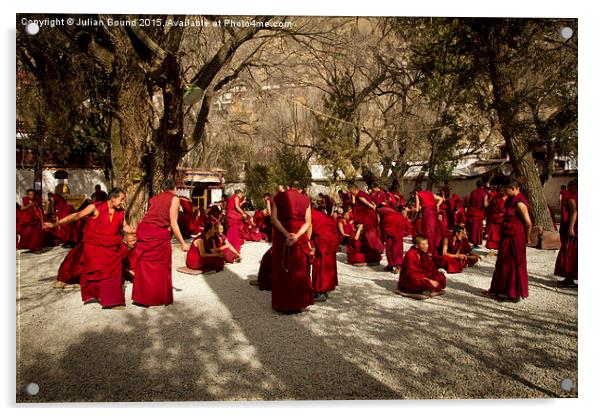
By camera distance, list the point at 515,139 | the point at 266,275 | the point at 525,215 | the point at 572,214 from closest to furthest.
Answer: the point at 525,215 < the point at 572,214 < the point at 266,275 < the point at 515,139

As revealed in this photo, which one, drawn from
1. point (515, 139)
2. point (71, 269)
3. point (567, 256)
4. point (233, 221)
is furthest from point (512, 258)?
point (71, 269)

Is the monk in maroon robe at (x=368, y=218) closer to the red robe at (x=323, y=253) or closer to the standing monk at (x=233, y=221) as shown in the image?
the red robe at (x=323, y=253)

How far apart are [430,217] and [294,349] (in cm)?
518

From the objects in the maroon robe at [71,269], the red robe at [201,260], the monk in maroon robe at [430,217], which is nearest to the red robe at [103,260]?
the maroon robe at [71,269]

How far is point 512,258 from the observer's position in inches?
207

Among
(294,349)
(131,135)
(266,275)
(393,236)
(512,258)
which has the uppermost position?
(131,135)

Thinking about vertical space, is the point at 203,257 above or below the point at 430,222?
below

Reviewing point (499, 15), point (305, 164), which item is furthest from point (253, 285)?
point (305, 164)

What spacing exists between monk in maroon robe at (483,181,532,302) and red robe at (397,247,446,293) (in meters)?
0.74

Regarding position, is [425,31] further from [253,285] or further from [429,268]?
[253,285]

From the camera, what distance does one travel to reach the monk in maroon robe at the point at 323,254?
5434mm

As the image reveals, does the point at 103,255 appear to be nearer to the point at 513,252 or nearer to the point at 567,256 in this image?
the point at 513,252

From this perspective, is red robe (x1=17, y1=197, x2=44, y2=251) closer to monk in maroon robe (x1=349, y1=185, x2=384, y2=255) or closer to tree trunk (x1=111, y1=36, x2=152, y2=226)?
tree trunk (x1=111, y1=36, x2=152, y2=226)

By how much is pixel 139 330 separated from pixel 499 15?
15.6 feet
